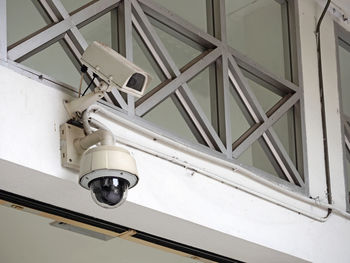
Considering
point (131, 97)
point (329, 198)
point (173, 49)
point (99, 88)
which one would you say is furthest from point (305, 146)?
point (99, 88)

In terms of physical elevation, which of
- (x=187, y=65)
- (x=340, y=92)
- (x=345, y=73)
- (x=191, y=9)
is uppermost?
(x=345, y=73)

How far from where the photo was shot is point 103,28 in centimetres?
342

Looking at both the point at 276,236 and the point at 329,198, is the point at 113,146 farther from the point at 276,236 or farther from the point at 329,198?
the point at 329,198

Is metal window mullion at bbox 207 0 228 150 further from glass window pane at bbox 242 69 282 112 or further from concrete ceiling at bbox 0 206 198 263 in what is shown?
concrete ceiling at bbox 0 206 198 263

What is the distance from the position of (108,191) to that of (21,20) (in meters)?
0.91

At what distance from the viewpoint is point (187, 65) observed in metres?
3.54

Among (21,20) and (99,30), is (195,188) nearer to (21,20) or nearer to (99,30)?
(99,30)

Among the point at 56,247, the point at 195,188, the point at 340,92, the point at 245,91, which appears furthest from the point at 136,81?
the point at 56,247

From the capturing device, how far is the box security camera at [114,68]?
2.71 metres

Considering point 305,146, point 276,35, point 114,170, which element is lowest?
point 114,170

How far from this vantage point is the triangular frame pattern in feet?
9.97

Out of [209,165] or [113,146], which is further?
[209,165]

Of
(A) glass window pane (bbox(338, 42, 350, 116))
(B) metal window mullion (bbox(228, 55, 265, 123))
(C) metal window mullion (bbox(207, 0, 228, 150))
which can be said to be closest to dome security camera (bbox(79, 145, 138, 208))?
(C) metal window mullion (bbox(207, 0, 228, 150))

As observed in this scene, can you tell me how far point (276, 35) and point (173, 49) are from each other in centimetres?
81
